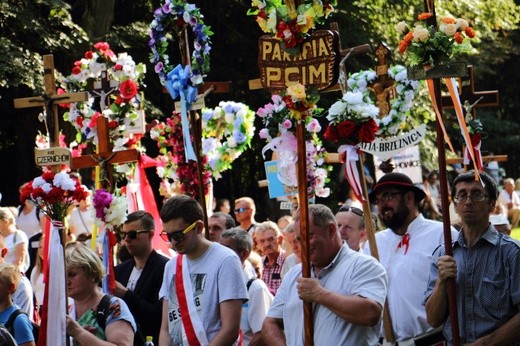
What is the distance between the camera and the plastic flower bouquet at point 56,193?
353 inches

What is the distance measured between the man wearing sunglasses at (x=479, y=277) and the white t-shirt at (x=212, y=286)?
132cm

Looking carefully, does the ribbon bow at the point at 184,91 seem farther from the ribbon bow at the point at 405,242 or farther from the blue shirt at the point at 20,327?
the blue shirt at the point at 20,327

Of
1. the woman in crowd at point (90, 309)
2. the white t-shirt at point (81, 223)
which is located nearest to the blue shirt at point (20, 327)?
the woman in crowd at point (90, 309)

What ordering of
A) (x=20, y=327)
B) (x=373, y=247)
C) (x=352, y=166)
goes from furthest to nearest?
(x=352, y=166) → (x=373, y=247) → (x=20, y=327)

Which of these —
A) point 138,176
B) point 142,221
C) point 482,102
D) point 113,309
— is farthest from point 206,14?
point 113,309

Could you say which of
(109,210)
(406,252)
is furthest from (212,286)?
(109,210)

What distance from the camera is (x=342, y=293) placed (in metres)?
7.47

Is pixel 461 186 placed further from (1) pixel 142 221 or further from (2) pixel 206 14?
(2) pixel 206 14

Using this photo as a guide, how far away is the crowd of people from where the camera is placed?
24.6 feet

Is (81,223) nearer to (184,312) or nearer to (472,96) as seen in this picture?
(472,96)

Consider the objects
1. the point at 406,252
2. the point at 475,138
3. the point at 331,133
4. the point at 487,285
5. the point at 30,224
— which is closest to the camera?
the point at 487,285

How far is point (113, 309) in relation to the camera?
26.0ft

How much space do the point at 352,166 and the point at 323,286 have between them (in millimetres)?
2600

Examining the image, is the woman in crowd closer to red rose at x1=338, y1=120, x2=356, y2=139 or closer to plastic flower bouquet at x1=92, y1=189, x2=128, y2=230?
red rose at x1=338, y1=120, x2=356, y2=139
